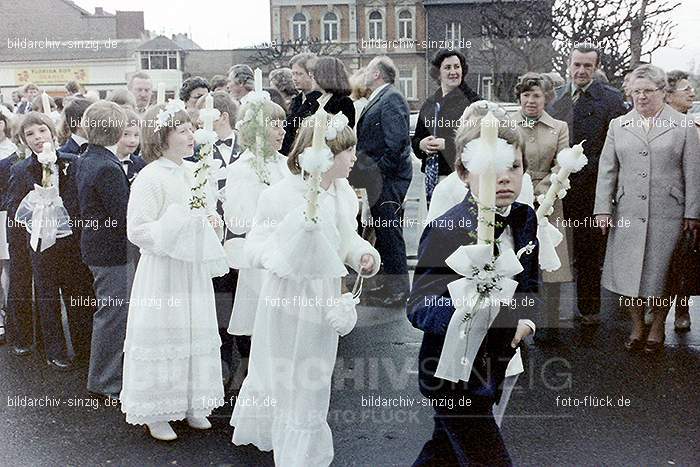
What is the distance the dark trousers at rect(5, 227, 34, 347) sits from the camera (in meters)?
6.14

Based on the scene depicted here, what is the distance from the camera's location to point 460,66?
6309mm

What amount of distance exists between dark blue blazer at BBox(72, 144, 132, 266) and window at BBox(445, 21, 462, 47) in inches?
124

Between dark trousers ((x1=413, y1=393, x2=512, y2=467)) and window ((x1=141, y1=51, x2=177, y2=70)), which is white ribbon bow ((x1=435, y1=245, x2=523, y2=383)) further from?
window ((x1=141, y1=51, x2=177, y2=70))

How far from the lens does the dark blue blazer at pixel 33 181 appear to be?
5.50 meters

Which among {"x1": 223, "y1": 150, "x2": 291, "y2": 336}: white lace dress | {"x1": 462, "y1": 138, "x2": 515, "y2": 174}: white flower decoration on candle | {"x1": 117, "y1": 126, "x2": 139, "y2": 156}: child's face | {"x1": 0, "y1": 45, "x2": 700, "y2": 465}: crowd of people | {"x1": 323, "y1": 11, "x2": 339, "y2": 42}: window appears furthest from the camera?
{"x1": 323, "y1": 11, "x2": 339, "y2": 42}: window

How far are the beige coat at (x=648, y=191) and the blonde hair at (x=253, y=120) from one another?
262cm

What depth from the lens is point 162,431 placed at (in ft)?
14.2

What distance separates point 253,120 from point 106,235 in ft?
3.81

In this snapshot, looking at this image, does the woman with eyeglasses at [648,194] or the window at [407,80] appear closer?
the woman with eyeglasses at [648,194]

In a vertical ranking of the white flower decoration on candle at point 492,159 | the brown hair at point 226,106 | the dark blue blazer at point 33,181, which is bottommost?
the dark blue blazer at point 33,181

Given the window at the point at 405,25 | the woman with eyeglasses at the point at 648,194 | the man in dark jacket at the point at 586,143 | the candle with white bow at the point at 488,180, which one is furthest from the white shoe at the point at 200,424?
the window at the point at 405,25

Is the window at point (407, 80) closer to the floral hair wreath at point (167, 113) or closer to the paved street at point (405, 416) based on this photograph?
the paved street at point (405, 416)

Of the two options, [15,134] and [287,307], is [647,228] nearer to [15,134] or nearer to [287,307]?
[287,307]

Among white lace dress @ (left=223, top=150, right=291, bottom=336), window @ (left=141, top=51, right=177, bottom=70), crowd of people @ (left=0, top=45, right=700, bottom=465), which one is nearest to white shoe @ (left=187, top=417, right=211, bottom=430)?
→ crowd of people @ (left=0, top=45, right=700, bottom=465)
